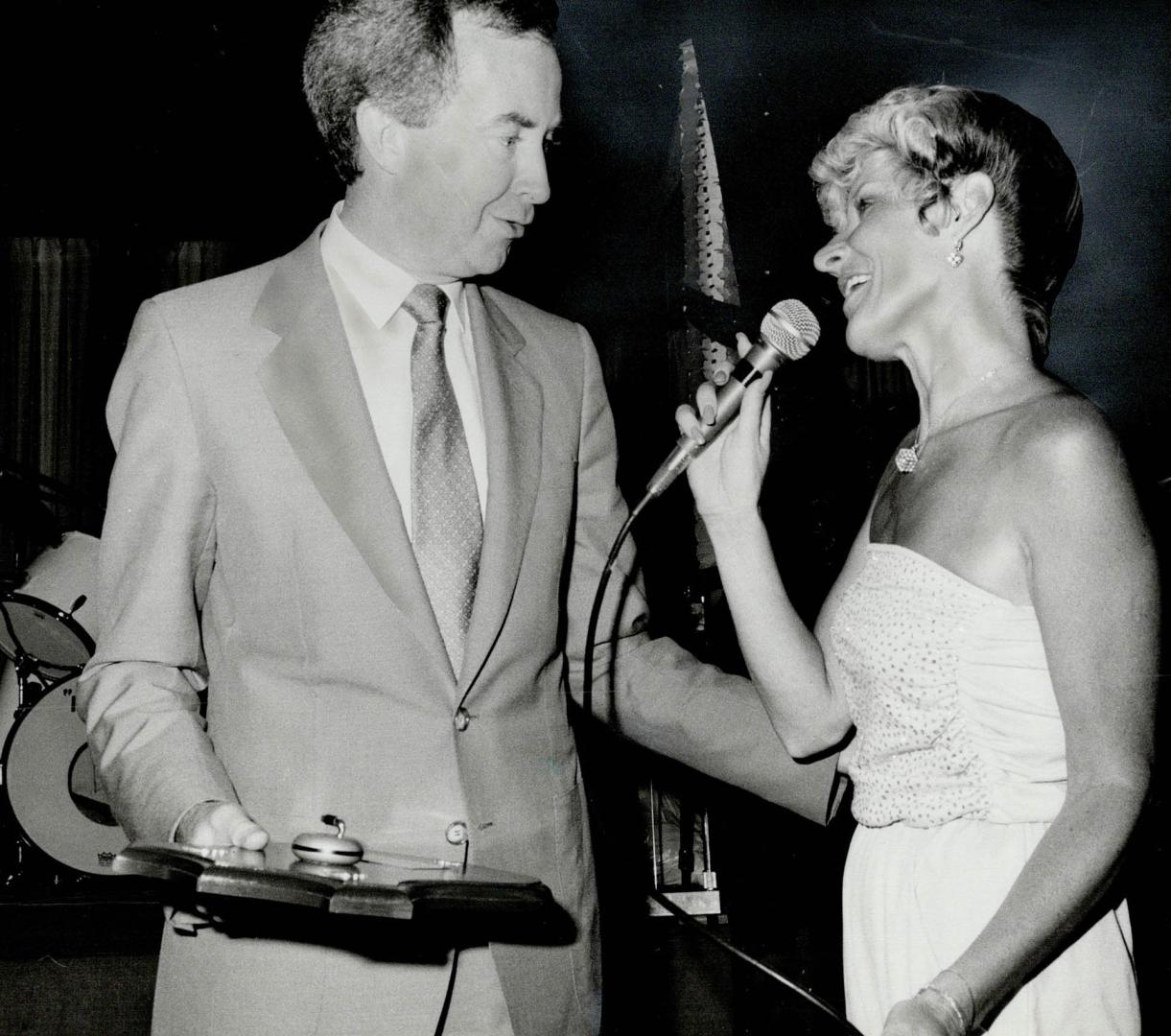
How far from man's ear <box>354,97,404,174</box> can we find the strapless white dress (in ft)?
2.53

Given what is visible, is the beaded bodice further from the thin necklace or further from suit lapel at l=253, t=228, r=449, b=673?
suit lapel at l=253, t=228, r=449, b=673

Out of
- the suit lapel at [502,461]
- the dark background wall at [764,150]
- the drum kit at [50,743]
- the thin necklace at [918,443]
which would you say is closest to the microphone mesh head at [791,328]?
the thin necklace at [918,443]

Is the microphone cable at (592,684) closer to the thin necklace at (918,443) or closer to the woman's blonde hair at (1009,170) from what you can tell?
the thin necklace at (918,443)

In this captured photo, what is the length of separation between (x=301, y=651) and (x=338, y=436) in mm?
234

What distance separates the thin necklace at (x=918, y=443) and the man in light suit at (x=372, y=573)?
0.36 metres

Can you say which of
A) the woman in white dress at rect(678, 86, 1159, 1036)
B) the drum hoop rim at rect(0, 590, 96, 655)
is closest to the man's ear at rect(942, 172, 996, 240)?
the woman in white dress at rect(678, 86, 1159, 1036)

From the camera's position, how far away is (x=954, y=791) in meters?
1.18

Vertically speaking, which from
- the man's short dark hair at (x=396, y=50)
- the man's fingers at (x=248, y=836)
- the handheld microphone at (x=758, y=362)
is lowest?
the man's fingers at (x=248, y=836)

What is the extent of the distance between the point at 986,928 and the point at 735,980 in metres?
1.97

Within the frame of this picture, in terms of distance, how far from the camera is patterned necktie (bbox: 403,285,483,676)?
4.39 feet

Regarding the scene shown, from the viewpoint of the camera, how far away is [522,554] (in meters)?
1.38

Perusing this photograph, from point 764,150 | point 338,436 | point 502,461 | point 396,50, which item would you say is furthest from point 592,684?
point 764,150

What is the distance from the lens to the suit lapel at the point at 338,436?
1288 mm

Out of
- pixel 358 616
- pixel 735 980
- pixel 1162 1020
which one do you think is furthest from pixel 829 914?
pixel 358 616
